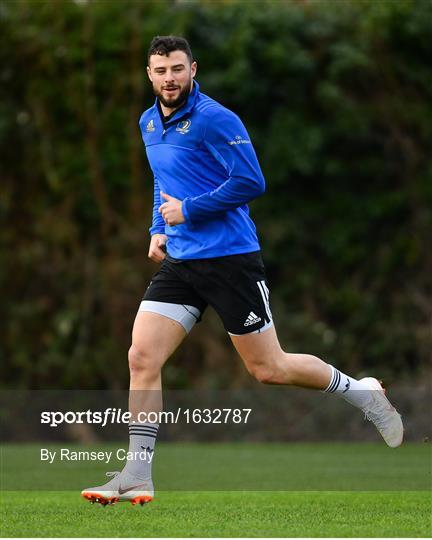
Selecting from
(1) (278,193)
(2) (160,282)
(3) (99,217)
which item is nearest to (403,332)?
(1) (278,193)

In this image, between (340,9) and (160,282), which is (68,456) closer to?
(160,282)

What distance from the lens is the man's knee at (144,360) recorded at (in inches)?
235

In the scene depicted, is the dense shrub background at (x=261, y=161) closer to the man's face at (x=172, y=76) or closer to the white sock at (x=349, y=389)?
the white sock at (x=349, y=389)

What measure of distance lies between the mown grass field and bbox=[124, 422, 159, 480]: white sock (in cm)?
23

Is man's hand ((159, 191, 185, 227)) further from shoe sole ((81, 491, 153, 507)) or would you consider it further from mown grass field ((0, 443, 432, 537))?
mown grass field ((0, 443, 432, 537))

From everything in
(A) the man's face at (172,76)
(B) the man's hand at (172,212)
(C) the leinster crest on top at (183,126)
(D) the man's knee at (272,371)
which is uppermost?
(A) the man's face at (172,76)

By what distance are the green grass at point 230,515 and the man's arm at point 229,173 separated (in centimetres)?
147

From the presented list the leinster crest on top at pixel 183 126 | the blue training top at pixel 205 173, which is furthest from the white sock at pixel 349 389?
the leinster crest on top at pixel 183 126

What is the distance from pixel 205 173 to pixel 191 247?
37 centimetres

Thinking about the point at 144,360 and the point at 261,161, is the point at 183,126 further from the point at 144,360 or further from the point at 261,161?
the point at 261,161

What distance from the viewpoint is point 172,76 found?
19.5ft

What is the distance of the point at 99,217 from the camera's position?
48.4 ft

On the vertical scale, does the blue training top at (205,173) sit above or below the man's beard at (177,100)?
below

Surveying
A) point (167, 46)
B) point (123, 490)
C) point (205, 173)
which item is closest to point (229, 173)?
point (205, 173)
